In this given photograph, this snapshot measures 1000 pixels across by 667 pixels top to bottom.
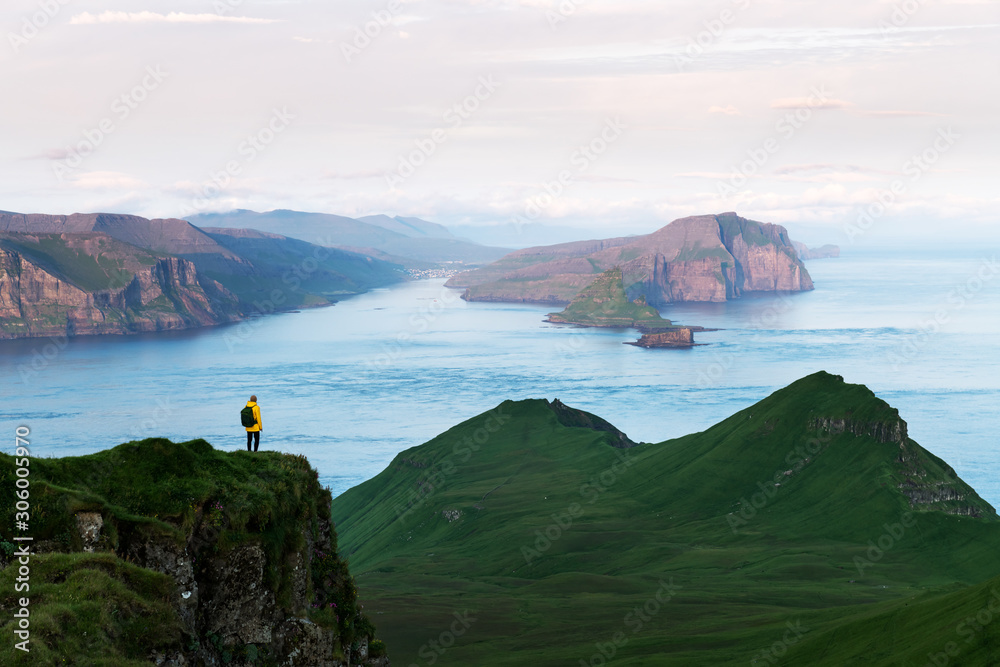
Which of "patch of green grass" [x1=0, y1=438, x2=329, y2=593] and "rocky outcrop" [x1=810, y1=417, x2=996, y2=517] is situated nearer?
"patch of green grass" [x1=0, y1=438, x2=329, y2=593]

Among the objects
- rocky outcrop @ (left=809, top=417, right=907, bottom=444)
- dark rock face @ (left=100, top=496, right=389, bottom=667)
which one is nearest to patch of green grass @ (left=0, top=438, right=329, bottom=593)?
dark rock face @ (left=100, top=496, right=389, bottom=667)

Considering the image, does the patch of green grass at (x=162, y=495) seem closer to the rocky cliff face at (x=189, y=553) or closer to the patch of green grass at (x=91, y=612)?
the rocky cliff face at (x=189, y=553)

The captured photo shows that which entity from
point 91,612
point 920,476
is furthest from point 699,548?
point 91,612

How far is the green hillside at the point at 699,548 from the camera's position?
86.4 meters

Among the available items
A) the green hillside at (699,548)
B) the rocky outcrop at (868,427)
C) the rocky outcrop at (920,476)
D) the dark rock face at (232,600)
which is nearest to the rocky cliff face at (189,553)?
the dark rock face at (232,600)

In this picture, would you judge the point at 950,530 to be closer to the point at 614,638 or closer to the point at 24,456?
the point at 614,638

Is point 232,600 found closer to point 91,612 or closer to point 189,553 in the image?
point 189,553

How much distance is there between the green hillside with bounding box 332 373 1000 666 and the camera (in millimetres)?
86438

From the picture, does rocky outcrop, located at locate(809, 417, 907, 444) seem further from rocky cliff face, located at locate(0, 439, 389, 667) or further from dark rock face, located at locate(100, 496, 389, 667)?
dark rock face, located at locate(100, 496, 389, 667)

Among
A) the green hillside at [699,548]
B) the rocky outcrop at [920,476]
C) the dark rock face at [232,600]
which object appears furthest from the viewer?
the rocky outcrop at [920,476]

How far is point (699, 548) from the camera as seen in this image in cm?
13538

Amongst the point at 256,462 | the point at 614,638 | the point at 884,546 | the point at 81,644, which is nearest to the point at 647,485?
the point at 884,546

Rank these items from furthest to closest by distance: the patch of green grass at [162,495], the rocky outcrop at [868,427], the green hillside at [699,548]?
the rocky outcrop at [868,427], the green hillside at [699,548], the patch of green grass at [162,495]

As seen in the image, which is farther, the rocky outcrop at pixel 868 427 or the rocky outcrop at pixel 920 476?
the rocky outcrop at pixel 868 427
